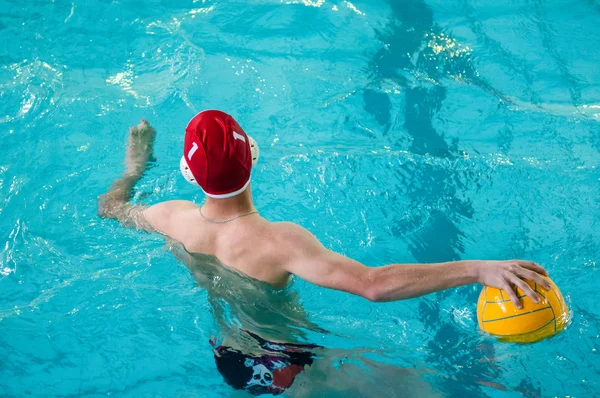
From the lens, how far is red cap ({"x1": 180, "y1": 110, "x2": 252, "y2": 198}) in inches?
119

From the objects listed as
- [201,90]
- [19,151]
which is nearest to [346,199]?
[201,90]

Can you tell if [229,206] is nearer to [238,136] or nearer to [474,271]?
[238,136]

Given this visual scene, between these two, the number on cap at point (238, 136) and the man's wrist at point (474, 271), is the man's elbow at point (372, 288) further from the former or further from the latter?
the number on cap at point (238, 136)

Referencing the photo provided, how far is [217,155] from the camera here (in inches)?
119

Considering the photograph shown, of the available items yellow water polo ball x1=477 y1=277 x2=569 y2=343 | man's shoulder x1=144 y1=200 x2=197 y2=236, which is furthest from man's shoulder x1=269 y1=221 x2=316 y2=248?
yellow water polo ball x1=477 y1=277 x2=569 y2=343

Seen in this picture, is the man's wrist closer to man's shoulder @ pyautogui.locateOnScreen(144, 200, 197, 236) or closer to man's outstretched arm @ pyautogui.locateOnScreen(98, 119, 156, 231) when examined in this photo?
man's shoulder @ pyautogui.locateOnScreen(144, 200, 197, 236)

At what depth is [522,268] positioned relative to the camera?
8.60 ft

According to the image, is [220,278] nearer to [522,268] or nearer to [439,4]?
[522,268]

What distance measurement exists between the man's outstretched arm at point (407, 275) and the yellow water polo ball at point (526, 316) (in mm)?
282

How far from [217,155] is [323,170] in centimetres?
239

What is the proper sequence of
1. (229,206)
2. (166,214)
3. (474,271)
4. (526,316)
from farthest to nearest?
(166,214), (229,206), (526,316), (474,271)

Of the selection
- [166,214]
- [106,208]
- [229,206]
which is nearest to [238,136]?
[229,206]

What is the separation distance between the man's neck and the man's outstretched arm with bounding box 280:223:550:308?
0.45 m

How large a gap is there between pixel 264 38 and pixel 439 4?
2.22 meters
